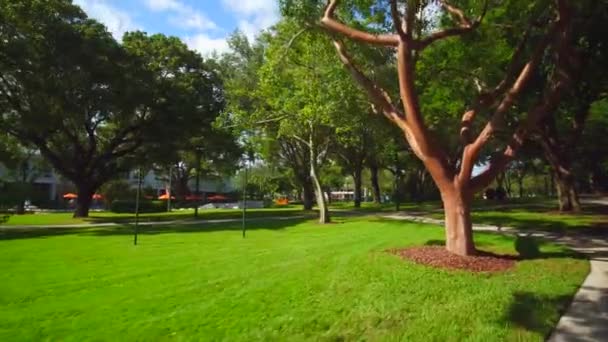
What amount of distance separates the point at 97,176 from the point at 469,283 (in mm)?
35567

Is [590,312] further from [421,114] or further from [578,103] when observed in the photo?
[578,103]

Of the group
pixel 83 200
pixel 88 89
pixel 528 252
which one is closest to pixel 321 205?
pixel 88 89

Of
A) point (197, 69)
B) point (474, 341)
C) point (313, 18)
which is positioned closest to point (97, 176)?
point (197, 69)

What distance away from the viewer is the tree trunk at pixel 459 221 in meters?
11.8

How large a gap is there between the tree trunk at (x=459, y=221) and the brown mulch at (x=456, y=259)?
0.24 metres

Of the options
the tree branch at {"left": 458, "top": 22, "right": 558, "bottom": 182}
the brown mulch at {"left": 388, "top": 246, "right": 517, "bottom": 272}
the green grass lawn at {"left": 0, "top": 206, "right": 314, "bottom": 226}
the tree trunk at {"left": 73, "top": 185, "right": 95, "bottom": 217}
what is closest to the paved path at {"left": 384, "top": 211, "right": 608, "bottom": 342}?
the brown mulch at {"left": 388, "top": 246, "right": 517, "bottom": 272}

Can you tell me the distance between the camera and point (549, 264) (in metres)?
11.4

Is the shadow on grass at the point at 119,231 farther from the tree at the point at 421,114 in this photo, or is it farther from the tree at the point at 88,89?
the tree at the point at 421,114

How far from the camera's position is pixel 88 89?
96.3ft

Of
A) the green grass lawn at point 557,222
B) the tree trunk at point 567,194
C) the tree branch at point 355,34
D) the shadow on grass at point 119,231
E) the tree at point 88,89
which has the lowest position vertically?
the shadow on grass at point 119,231

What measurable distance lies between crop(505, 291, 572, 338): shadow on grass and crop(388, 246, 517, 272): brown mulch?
1928mm

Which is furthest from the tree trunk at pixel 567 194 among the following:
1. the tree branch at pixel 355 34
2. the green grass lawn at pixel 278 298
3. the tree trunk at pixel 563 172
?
the tree branch at pixel 355 34

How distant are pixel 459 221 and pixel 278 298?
17.6ft

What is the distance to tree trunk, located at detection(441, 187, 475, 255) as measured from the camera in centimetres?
1180
